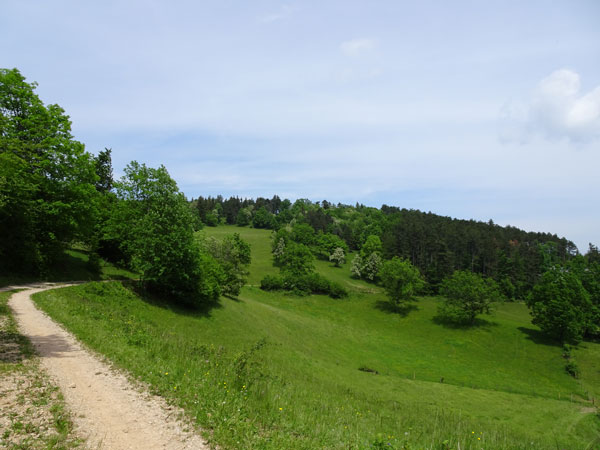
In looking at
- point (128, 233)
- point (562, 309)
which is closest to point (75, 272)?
point (128, 233)

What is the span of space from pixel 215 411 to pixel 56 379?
567 cm

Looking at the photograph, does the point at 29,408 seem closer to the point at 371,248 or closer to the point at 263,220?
the point at 371,248

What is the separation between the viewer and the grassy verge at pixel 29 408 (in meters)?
6.79

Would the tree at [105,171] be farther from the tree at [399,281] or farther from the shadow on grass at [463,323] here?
the shadow on grass at [463,323]

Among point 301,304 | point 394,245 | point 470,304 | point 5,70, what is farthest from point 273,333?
point 394,245

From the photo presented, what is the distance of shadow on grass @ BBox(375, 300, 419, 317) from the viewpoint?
239 ft

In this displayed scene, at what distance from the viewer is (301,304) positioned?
73.9 m

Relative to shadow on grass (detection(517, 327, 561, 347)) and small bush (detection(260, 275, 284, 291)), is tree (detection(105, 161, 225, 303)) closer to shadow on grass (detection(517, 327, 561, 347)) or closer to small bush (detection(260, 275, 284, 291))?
small bush (detection(260, 275, 284, 291))

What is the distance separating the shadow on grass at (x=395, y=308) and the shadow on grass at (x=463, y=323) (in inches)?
279

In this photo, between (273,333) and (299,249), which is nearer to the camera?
(273,333)

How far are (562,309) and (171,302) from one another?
70.8m

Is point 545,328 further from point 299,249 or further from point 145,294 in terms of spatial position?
point 145,294

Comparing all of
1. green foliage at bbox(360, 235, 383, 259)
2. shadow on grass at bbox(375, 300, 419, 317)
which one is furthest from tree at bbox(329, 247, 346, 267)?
shadow on grass at bbox(375, 300, 419, 317)

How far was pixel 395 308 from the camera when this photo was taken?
245 feet
